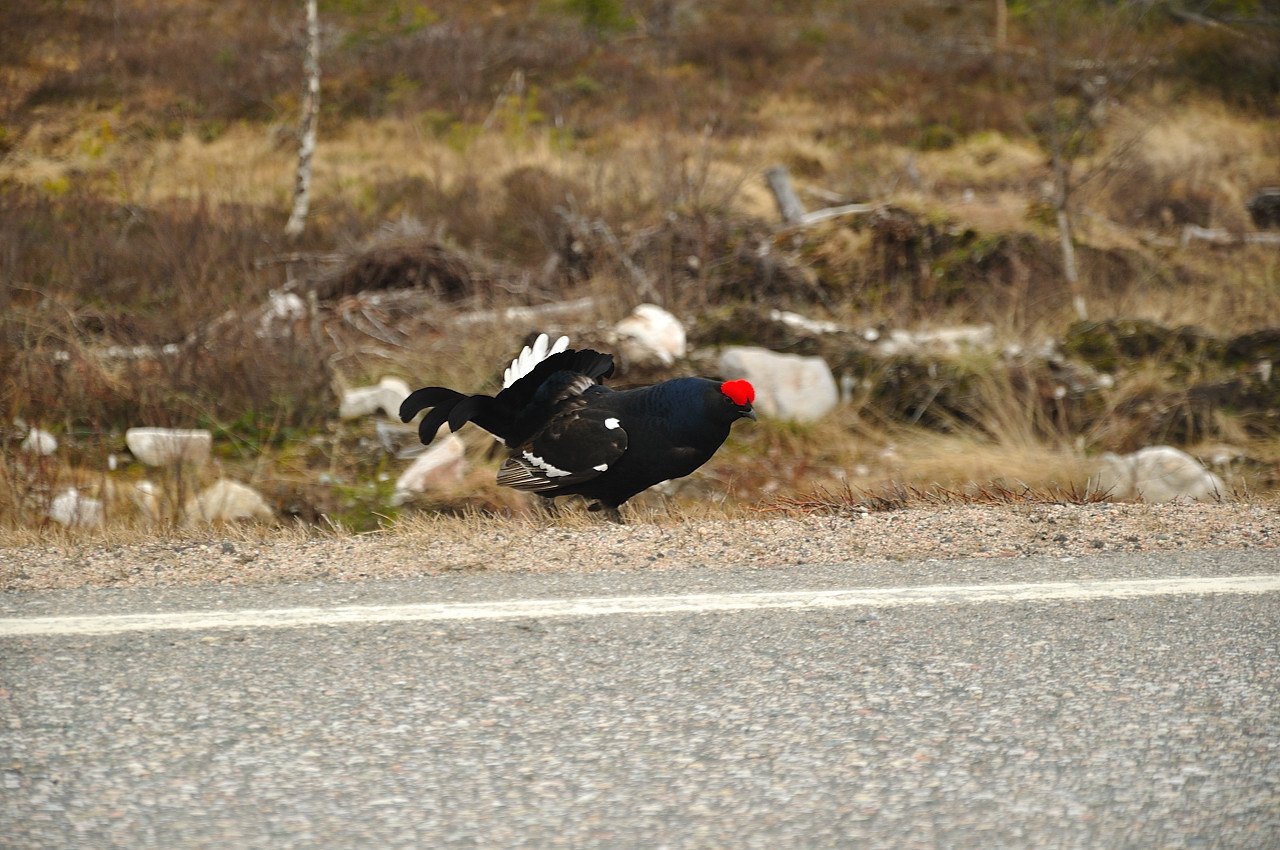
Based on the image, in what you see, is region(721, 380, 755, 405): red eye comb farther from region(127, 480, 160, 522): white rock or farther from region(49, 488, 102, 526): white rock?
region(49, 488, 102, 526): white rock

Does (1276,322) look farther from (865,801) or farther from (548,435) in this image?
(865,801)

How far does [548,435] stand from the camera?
6.00m

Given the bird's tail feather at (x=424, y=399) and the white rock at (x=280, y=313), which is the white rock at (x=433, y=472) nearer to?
the white rock at (x=280, y=313)

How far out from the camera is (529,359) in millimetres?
6441

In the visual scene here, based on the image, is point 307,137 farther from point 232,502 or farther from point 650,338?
point 232,502

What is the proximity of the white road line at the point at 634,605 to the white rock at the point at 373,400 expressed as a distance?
633cm

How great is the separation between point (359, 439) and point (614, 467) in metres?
4.48

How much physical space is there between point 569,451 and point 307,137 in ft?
41.0

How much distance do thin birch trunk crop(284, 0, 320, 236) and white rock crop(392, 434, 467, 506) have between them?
7636 millimetres

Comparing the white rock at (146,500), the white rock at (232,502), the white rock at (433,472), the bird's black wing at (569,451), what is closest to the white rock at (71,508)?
the white rock at (146,500)

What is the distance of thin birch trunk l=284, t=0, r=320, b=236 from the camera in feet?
52.6

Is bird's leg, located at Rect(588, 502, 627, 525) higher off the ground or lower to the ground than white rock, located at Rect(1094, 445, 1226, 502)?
higher

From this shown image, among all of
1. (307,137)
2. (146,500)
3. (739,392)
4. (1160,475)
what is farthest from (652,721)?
(307,137)

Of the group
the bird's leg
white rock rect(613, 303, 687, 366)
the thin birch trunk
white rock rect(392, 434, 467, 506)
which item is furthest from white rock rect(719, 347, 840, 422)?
the thin birch trunk
